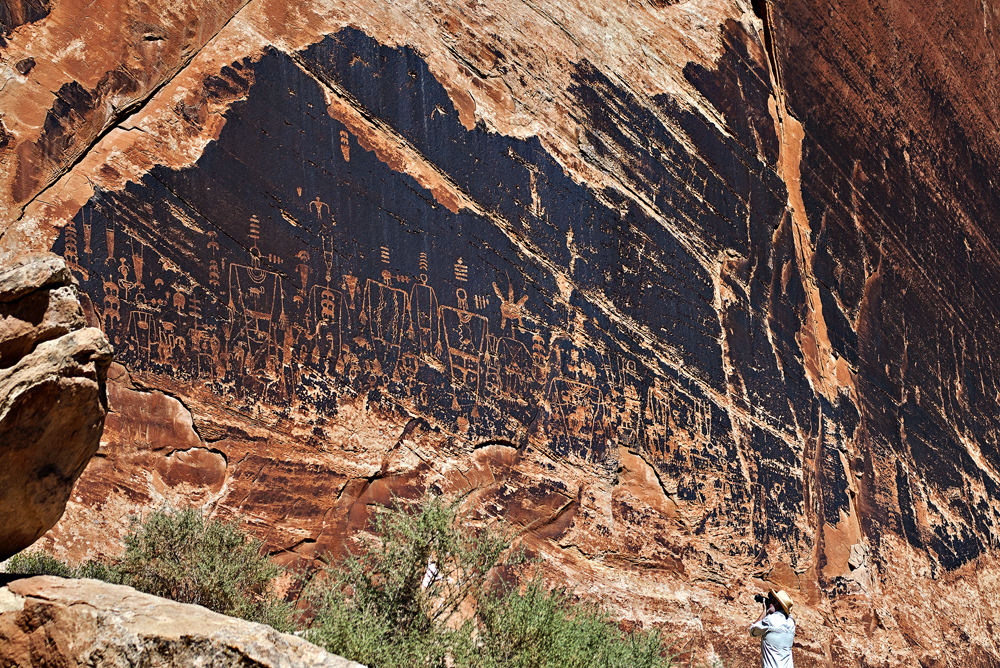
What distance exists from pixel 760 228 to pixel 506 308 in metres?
2.44

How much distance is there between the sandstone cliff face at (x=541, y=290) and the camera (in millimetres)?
3838

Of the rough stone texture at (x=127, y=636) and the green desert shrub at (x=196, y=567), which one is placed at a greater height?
the rough stone texture at (x=127, y=636)

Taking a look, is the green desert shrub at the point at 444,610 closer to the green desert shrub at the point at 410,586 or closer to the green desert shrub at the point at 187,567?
the green desert shrub at the point at 410,586

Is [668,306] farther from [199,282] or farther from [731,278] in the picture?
[199,282]

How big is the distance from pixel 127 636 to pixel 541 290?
3.23 metres

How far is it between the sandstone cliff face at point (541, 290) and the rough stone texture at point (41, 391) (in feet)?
3.83

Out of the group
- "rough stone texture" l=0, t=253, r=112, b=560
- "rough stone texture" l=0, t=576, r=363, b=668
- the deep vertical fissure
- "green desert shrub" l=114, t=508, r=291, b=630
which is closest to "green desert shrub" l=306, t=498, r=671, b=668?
"green desert shrub" l=114, t=508, r=291, b=630

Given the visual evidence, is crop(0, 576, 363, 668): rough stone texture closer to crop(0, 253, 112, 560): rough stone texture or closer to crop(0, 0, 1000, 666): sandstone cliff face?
crop(0, 253, 112, 560): rough stone texture

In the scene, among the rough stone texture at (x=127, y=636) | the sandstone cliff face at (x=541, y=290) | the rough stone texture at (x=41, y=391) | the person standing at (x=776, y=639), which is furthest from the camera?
the sandstone cliff face at (x=541, y=290)

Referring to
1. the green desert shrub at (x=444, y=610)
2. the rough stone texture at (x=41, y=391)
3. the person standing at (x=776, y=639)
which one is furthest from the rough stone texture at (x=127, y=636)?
the person standing at (x=776, y=639)

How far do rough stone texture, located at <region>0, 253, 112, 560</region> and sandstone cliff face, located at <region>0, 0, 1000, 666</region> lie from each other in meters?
1.17

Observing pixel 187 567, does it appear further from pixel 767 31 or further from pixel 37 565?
pixel 767 31

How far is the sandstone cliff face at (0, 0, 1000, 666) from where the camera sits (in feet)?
12.6

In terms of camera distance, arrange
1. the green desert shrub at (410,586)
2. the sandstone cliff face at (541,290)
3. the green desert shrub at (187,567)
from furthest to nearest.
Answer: the sandstone cliff face at (541,290)
the green desert shrub at (187,567)
the green desert shrub at (410,586)
